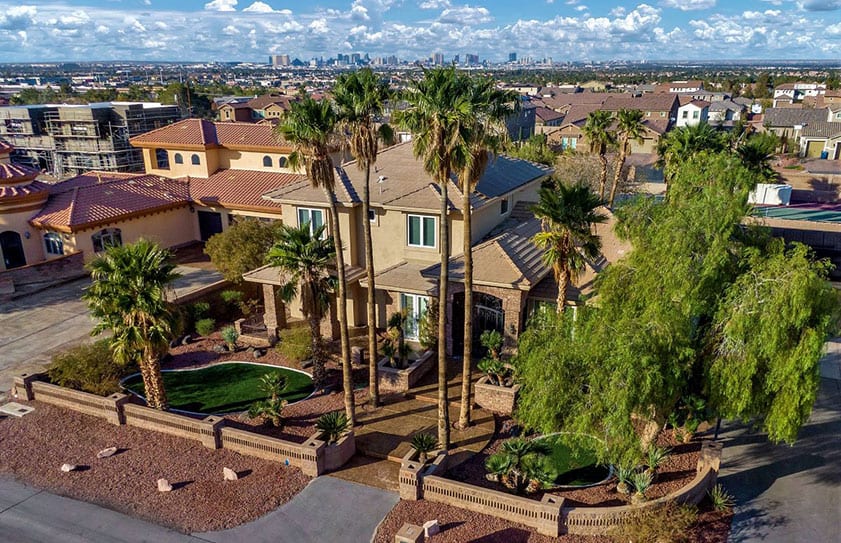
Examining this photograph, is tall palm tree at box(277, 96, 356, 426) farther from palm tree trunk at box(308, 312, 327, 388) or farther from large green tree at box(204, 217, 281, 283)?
large green tree at box(204, 217, 281, 283)

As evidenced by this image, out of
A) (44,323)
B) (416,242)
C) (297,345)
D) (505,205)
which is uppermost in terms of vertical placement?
(505,205)

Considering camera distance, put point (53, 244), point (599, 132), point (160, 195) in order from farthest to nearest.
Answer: point (599, 132) → point (160, 195) → point (53, 244)

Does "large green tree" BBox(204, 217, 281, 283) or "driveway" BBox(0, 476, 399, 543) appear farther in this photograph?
"large green tree" BBox(204, 217, 281, 283)

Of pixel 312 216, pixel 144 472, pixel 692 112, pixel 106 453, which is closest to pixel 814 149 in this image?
pixel 692 112

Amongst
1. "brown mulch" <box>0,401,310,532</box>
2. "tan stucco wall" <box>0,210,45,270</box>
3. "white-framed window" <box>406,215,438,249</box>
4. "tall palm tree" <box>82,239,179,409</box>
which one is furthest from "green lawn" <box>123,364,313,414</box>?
"tan stucco wall" <box>0,210,45,270</box>

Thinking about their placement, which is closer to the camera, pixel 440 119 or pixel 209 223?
pixel 440 119

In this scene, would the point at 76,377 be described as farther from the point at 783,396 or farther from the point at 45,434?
the point at 783,396

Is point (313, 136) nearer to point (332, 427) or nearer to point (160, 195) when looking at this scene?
point (332, 427)
